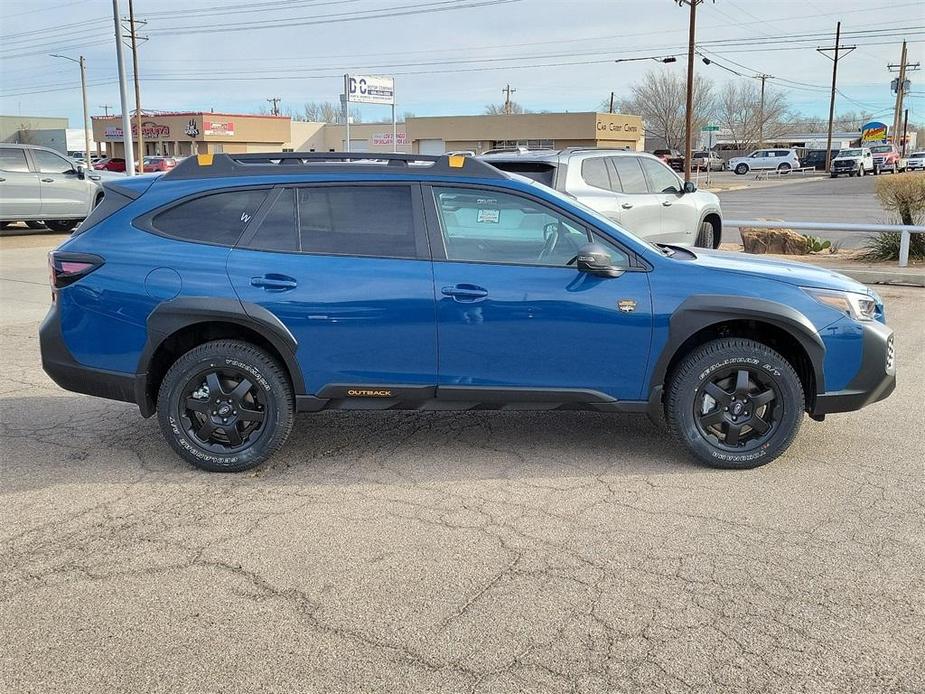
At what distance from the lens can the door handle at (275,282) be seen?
496cm

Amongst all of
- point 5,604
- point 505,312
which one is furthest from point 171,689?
point 505,312

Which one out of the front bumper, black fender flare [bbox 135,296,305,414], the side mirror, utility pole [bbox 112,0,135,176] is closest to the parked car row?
utility pole [bbox 112,0,135,176]

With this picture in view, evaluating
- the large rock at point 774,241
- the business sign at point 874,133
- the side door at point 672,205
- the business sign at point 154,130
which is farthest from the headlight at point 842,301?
the business sign at point 874,133

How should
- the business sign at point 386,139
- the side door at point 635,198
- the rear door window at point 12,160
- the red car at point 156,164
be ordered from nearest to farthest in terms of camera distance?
the side door at point 635,198 < the rear door window at point 12,160 < the red car at point 156,164 < the business sign at point 386,139

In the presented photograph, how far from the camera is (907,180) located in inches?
548

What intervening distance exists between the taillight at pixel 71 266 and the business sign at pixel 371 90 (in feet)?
152

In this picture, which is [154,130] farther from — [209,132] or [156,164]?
[156,164]

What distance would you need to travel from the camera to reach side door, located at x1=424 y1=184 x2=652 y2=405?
4961mm

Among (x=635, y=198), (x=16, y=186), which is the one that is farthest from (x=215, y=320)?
(x=16, y=186)

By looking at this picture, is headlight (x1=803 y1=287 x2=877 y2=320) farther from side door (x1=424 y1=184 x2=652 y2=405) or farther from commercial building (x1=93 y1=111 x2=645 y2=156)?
commercial building (x1=93 y1=111 x2=645 y2=156)

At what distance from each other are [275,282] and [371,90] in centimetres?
4860

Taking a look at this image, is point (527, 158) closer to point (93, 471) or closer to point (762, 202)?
point (93, 471)

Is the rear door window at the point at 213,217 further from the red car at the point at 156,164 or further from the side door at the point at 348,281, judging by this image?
the red car at the point at 156,164

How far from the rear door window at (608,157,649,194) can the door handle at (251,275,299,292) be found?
6394 mm
